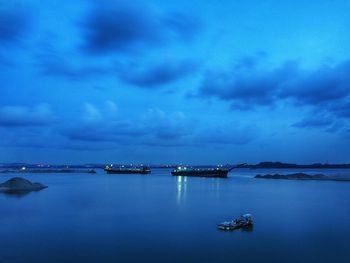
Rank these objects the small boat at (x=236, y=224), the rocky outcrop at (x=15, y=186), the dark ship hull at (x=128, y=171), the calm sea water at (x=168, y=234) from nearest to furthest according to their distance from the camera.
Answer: the calm sea water at (x=168, y=234), the small boat at (x=236, y=224), the rocky outcrop at (x=15, y=186), the dark ship hull at (x=128, y=171)

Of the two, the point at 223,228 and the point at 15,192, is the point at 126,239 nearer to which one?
the point at 223,228

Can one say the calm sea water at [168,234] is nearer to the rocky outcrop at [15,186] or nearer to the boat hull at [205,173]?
the rocky outcrop at [15,186]

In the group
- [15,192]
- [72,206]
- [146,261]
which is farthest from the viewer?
[15,192]

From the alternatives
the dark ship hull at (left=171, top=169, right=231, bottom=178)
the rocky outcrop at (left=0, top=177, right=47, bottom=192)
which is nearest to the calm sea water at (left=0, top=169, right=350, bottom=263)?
the rocky outcrop at (left=0, top=177, right=47, bottom=192)

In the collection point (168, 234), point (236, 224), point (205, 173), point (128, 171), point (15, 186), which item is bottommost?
point (168, 234)

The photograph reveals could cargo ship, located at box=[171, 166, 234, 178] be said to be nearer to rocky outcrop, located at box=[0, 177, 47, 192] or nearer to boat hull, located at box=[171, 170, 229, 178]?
boat hull, located at box=[171, 170, 229, 178]

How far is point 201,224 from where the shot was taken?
91.3ft

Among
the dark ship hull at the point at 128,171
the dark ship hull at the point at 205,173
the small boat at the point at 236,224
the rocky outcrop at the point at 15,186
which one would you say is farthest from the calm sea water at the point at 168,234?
the dark ship hull at the point at 128,171

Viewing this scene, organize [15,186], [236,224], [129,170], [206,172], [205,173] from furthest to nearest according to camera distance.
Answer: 1. [129,170]
2. [205,173]
3. [206,172]
4. [15,186]
5. [236,224]

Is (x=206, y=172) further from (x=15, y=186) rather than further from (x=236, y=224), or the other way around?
(x=236, y=224)

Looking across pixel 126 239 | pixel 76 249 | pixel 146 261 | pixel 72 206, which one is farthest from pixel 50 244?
pixel 72 206

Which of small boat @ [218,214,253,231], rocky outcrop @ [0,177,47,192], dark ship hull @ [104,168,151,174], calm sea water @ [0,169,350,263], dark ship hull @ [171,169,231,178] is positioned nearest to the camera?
calm sea water @ [0,169,350,263]

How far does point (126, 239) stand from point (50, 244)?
441cm

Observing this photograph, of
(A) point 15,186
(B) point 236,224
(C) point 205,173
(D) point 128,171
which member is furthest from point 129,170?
(B) point 236,224
